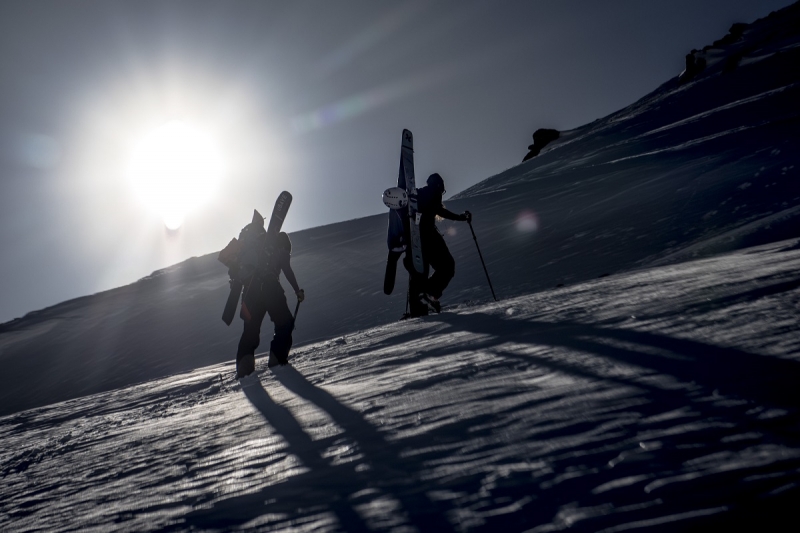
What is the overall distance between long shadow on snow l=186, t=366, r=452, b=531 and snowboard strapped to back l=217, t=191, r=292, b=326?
4.36 metres

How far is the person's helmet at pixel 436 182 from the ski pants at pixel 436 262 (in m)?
0.67

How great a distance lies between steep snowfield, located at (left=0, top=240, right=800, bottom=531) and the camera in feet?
3.86

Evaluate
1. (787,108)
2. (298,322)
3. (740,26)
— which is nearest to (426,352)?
(298,322)

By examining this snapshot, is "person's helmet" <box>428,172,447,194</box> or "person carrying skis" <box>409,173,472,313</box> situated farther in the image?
"person's helmet" <box>428,172,447,194</box>

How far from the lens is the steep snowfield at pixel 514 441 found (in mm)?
1176

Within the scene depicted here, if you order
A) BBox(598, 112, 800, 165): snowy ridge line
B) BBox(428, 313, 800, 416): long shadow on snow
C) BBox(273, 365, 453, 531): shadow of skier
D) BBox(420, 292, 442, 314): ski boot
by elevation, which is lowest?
BBox(420, 292, 442, 314): ski boot

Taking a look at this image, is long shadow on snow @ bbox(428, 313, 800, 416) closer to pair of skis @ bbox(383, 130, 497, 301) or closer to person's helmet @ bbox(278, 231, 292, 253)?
person's helmet @ bbox(278, 231, 292, 253)

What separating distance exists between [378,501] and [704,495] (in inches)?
31.5

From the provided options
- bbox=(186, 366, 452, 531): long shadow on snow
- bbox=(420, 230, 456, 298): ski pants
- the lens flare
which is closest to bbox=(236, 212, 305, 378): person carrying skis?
bbox=(420, 230, 456, 298): ski pants

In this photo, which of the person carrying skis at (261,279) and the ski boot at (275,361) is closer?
the ski boot at (275,361)

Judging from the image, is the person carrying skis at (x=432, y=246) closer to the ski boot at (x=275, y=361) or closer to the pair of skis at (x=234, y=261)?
the pair of skis at (x=234, y=261)

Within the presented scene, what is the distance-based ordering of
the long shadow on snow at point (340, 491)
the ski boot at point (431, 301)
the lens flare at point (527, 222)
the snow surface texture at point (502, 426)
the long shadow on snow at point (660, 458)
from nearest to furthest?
the long shadow on snow at point (660, 458) → the snow surface texture at point (502, 426) → the long shadow on snow at point (340, 491) → the ski boot at point (431, 301) → the lens flare at point (527, 222)

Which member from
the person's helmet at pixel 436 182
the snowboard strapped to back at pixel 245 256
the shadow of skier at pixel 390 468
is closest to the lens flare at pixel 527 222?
the person's helmet at pixel 436 182

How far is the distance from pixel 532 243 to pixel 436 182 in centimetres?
356
